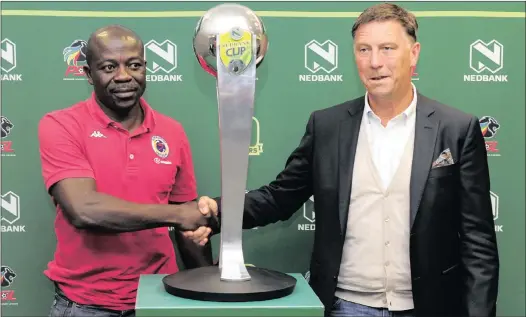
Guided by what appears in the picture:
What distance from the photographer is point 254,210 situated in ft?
7.00

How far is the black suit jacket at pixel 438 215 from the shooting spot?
191 cm

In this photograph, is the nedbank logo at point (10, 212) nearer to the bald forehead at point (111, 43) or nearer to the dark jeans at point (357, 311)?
the bald forehead at point (111, 43)

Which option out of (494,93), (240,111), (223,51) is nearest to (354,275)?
(240,111)

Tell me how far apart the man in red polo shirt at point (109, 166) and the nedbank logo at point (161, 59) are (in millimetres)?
458

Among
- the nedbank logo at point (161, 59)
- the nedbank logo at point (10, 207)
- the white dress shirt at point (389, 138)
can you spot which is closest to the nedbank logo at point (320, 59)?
the nedbank logo at point (161, 59)

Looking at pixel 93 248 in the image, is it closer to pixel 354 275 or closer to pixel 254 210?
pixel 254 210

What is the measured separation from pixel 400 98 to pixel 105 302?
1.16 meters

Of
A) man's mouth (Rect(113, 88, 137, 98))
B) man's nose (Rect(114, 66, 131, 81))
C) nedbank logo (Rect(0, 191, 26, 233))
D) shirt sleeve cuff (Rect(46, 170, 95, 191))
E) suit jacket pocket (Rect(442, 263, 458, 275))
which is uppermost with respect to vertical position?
man's nose (Rect(114, 66, 131, 81))

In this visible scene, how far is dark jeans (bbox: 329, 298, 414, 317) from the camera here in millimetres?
1957

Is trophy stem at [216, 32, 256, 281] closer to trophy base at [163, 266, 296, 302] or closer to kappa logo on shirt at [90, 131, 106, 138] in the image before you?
trophy base at [163, 266, 296, 302]

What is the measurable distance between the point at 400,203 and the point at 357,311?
1.20 ft

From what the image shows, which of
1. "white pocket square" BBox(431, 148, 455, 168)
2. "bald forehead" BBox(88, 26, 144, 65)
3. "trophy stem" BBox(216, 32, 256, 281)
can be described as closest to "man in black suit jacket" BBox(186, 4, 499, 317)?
"white pocket square" BBox(431, 148, 455, 168)

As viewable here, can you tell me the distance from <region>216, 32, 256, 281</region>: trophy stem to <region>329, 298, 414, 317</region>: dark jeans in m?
0.45

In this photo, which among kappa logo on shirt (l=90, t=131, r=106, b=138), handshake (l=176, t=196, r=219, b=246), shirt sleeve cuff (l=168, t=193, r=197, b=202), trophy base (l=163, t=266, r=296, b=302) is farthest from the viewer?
shirt sleeve cuff (l=168, t=193, r=197, b=202)
